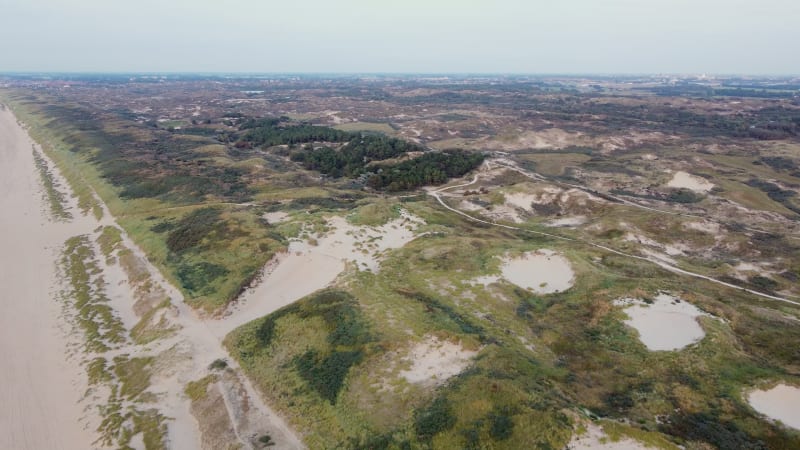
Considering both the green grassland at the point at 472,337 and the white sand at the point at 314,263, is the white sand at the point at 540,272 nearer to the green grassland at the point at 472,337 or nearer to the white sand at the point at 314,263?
the green grassland at the point at 472,337

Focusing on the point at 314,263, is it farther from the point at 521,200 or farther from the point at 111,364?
the point at 521,200

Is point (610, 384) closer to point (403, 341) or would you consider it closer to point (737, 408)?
point (737, 408)

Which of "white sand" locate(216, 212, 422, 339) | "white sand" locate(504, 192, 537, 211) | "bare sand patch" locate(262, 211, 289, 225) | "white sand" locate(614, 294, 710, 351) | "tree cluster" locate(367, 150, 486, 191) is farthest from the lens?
"tree cluster" locate(367, 150, 486, 191)

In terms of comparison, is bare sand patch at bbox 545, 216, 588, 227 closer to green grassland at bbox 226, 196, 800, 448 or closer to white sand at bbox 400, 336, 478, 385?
green grassland at bbox 226, 196, 800, 448

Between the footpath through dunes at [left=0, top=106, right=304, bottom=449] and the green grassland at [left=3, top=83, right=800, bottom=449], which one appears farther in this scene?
the footpath through dunes at [left=0, top=106, right=304, bottom=449]

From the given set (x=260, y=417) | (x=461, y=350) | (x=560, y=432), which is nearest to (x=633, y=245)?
(x=461, y=350)

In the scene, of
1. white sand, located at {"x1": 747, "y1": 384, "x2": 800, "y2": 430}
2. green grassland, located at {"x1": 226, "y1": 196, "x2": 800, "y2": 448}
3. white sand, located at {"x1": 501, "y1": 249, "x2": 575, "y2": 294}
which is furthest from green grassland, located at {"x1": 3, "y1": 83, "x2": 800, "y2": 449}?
white sand, located at {"x1": 501, "y1": 249, "x2": 575, "y2": 294}

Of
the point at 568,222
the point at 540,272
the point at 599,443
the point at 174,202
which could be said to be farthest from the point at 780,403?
the point at 174,202
